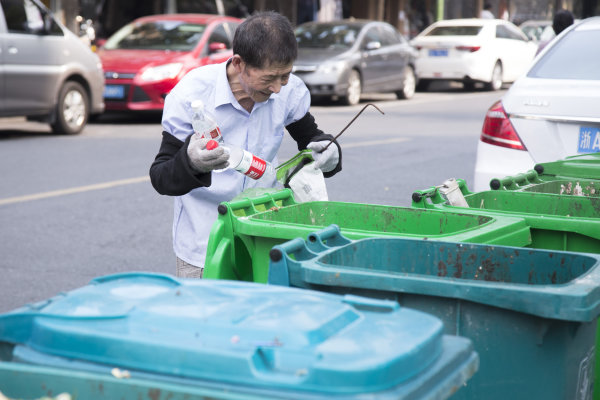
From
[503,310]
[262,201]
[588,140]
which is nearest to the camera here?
[503,310]

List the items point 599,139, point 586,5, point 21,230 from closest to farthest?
point 599,139 → point 21,230 → point 586,5

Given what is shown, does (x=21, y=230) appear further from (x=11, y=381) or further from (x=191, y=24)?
(x=191, y=24)

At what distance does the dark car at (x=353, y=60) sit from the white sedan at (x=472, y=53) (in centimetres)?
138

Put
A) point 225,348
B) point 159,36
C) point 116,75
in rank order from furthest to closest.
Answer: point 159,36 → point 116,75 → point 225,348

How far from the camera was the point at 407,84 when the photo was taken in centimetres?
1850

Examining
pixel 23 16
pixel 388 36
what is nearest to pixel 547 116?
pixel 23 16

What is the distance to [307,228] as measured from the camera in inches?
99.1

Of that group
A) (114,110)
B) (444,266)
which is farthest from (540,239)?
(114,110)

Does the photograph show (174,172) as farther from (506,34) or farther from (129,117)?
(506,34)

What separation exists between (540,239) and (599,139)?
8.13 feet

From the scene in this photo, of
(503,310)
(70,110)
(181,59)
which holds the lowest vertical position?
(70,110)

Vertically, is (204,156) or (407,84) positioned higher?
(204,156)

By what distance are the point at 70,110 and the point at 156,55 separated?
188 centimetres

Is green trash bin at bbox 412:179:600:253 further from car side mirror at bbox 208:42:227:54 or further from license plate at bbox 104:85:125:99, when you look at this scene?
car side mirror at bbox 208:42:227:54
